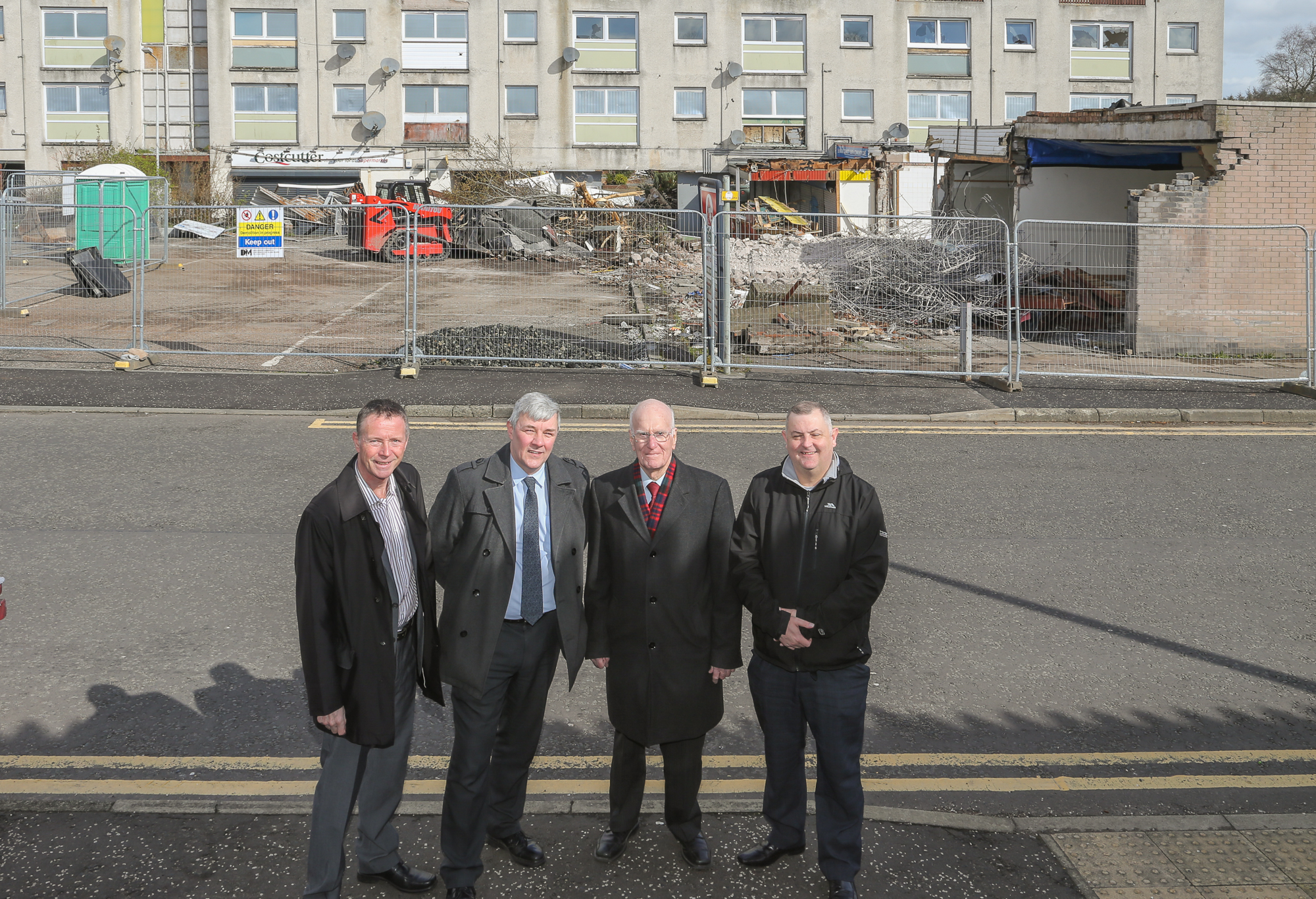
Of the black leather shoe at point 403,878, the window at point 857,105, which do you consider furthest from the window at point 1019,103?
the black leather shoe at point 403,878

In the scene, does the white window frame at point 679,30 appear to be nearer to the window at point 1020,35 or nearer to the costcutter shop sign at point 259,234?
the window at point 1020,35

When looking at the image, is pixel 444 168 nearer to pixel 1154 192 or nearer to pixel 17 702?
pixel 1154 192

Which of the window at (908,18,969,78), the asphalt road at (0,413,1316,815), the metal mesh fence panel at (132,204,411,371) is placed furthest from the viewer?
the window at (908,18,969,78)

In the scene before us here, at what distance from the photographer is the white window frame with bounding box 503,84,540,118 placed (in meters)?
50.0

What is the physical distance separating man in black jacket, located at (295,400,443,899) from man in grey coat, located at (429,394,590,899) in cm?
15

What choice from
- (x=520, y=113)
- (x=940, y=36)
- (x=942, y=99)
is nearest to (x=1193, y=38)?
(x=940, y=36)

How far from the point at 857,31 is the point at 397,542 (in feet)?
170

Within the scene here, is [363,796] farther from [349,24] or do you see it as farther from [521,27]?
[349,24]

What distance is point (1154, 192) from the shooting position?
17.3 m

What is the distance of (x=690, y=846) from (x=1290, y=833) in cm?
217

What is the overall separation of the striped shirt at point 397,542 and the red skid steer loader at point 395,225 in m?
14.7

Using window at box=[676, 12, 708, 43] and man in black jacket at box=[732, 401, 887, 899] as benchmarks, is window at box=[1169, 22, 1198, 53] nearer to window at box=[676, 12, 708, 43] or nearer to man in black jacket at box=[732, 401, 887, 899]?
window at box=[676, 12, 708, 43]

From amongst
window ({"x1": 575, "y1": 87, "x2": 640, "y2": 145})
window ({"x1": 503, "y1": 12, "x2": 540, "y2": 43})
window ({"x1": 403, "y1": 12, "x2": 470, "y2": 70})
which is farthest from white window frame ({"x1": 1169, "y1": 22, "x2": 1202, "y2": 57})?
window ({"x1": 403, "y1": 12, "x2": 470, "y2": 70})

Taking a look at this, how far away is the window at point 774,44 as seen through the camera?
166 ft
